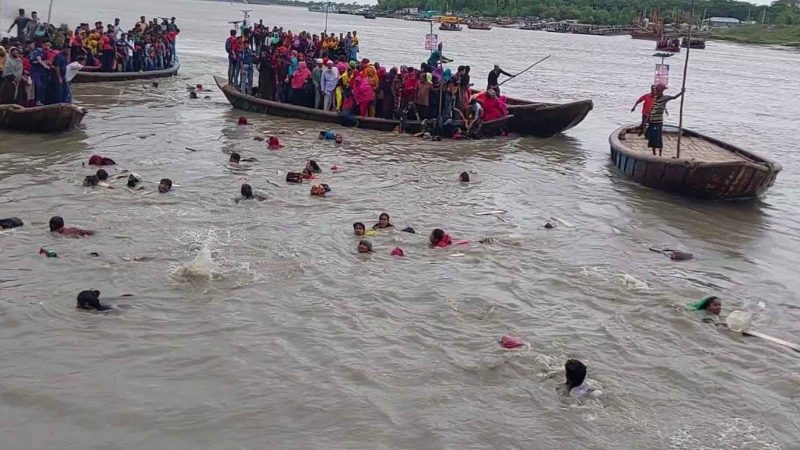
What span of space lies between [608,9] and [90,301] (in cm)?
13883

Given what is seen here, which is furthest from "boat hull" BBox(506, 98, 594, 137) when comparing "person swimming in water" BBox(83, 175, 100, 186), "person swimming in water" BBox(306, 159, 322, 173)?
"person swimming in water" BBox(83, 175, 100, 186)

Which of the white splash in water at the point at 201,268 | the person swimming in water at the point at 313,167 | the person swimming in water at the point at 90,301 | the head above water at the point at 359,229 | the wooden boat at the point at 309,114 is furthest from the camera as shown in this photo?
the wooden boat at the point at 309,114

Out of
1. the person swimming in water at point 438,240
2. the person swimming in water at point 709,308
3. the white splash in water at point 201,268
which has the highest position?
the person swimming in water at point 438,240

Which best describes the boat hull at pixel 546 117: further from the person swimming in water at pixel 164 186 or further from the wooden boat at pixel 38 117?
the wooden boat at pixel 38 117

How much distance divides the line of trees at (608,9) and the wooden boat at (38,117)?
338ft

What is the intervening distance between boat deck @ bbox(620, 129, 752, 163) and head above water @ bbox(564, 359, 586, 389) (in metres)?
8.97

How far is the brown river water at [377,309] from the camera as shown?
7082 mm

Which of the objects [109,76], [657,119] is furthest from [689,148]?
[109,76]

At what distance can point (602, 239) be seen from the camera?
12.9m

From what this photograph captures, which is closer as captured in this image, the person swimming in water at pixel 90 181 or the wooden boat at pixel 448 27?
the person swimming in water at pixel 90 181

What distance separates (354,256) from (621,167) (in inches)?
320

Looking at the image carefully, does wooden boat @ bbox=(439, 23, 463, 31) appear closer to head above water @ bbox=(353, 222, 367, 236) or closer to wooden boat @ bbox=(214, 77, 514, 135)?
wooden boat @ bbox=(214, 77, 514, 135)

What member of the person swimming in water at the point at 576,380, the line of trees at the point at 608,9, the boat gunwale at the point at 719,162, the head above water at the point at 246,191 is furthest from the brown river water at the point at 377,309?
the line of trees at the point at 608,9

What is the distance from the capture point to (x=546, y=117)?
2116 cm
